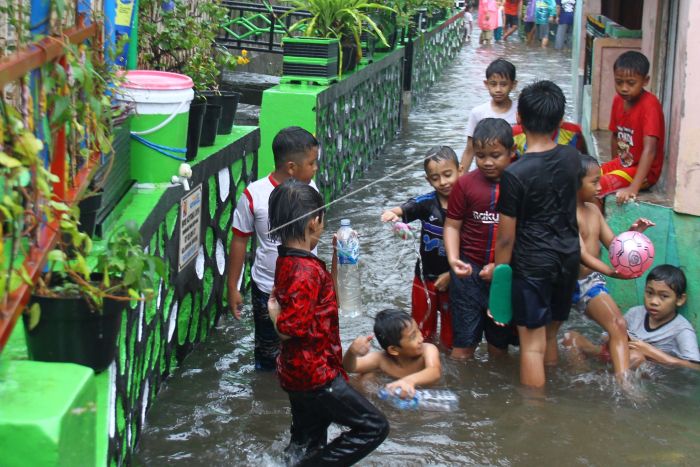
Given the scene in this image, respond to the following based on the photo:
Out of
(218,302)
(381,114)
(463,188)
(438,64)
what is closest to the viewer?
(463,188)

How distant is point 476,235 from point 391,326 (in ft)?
2.81

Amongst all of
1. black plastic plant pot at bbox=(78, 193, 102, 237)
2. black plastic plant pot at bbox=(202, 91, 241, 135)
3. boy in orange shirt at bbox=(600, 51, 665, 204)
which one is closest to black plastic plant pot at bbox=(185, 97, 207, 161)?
black plastic plant pot at bbox=(202, 91, 241, 135)

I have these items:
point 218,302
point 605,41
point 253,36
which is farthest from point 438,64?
point 218,302

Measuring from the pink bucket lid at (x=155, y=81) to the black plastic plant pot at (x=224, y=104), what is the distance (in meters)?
1.10

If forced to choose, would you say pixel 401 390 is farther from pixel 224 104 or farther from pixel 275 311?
pixel 224 104

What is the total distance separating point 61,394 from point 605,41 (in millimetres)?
8142

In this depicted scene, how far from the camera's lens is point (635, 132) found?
7.15 meters

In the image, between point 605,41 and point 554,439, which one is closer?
point 554,439

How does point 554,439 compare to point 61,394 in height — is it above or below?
below

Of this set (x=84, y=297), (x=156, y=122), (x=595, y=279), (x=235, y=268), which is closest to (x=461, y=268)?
(x=595, y=279)

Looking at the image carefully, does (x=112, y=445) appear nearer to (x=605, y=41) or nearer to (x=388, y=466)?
(x=388, y=466)

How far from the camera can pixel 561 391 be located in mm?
6094

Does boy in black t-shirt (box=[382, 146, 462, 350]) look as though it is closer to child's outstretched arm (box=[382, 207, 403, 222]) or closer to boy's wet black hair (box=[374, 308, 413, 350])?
child's outstretched arm (box=[382, 207, 403, 222])

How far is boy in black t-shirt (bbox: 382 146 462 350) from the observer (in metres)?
6.19
